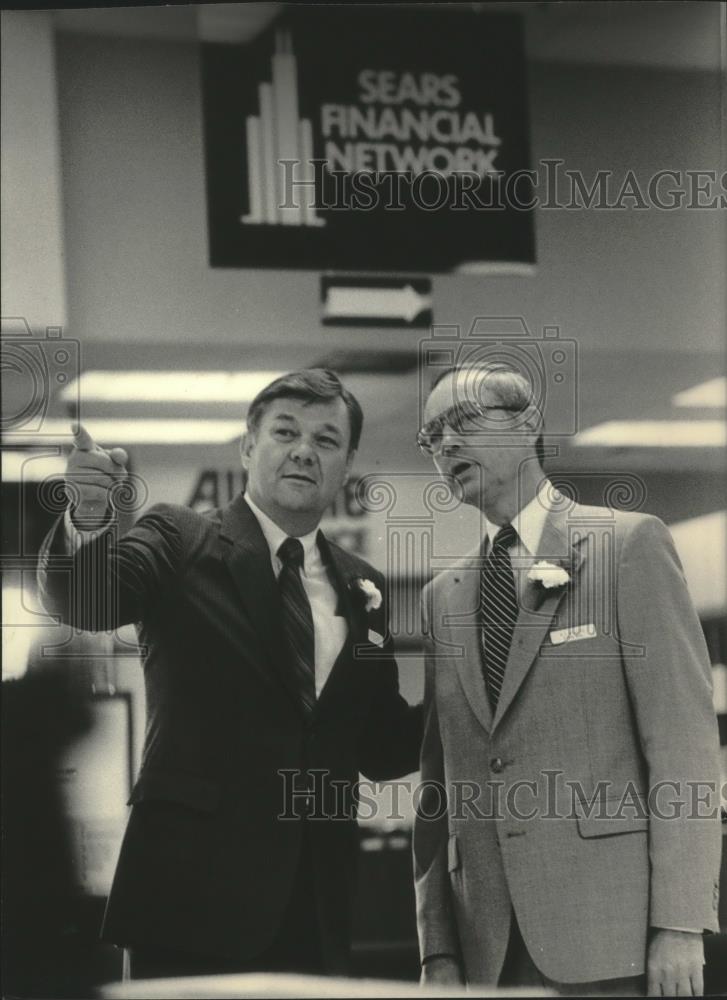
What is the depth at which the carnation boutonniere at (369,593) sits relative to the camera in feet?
12.4

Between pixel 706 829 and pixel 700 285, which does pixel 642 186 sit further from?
pixel 706 829

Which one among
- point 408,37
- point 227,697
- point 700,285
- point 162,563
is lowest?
point 227,697

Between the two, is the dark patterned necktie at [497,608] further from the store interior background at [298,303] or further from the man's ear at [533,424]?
the man's ear at [533,424]

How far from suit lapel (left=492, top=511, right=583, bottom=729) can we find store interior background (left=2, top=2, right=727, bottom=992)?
0.15m

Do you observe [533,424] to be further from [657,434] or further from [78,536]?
[78,536]

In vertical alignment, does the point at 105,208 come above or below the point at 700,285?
above

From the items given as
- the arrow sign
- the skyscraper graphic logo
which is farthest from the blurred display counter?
the skyscraper graphic logo

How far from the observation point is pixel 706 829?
367 centimetres

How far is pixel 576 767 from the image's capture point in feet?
12.1

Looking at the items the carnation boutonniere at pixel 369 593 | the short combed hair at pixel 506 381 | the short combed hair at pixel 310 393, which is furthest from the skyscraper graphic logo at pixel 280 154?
the carnation boutonniere at pixel 369 593

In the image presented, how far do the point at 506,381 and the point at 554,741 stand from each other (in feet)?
3.32

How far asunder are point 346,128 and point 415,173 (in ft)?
0.77

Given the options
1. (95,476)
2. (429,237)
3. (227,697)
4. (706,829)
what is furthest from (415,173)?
(706,829)

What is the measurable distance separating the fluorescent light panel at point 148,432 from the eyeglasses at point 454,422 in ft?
1.69
